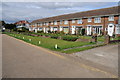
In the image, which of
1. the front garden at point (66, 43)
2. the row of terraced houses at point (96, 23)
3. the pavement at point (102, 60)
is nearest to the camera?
the pavement at point (102, 60)

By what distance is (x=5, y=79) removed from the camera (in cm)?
448

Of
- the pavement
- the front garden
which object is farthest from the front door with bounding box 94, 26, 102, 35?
the pavement

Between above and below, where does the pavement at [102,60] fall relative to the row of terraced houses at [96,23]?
below

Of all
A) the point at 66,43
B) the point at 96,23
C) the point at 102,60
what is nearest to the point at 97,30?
the point at 96,23

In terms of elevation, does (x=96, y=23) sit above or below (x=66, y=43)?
above

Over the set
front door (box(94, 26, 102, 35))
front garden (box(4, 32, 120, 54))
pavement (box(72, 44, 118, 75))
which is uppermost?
front door (box(94, 26, 102, 35))

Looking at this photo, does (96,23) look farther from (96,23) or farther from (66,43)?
Answer: (66,43)

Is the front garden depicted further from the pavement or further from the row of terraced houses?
the row of terraced houses

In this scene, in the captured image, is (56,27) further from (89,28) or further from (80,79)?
(80,79)

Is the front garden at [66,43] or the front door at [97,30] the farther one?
the front door at [97,30]

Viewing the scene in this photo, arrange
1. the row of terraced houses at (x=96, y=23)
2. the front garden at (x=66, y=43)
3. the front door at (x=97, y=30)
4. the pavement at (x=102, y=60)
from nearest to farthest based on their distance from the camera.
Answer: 1. the pavement at (x=102, y=60)
2. the front garden at (x=66, y=43)
3. the row of terraced houses at (x=96, y=23)
4. the front door at (x=97, y=30)

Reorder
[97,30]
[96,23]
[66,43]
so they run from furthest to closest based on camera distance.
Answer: [96,23]
[97,30]
[66,43]

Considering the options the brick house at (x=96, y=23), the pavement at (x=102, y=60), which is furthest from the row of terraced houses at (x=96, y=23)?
the pavement at (x=102, y=60)

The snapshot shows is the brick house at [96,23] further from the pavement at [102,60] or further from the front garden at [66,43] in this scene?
the pavement at [102,60]
